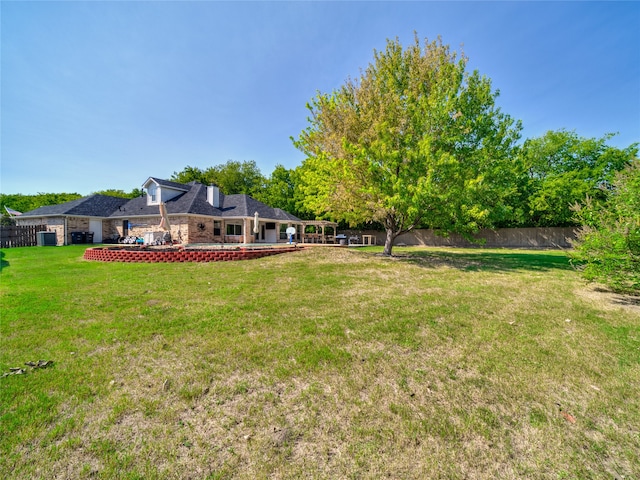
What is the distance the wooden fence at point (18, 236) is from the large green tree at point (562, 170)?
4229 cm

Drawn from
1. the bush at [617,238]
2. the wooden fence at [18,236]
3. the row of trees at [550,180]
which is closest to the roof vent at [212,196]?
the row of trees at [550,180]

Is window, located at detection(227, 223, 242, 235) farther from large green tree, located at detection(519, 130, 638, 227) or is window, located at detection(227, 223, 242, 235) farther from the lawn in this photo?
large green tree, located at detection(519, 130, 638, 227)

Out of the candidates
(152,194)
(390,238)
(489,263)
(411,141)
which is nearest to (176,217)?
(152,194)

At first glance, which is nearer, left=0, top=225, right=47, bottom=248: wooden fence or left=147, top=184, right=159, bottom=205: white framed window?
left=0, top=225, right=47, bottom=248: wooden fence

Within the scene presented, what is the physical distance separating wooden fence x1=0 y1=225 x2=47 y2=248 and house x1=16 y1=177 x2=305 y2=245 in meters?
1.71

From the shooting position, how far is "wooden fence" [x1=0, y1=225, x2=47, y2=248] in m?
20.2

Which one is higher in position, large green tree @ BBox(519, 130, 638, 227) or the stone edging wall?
large green tree @ BBox(519, 130, 638, 227)

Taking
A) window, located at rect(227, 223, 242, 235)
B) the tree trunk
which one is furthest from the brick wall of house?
the tree trunk

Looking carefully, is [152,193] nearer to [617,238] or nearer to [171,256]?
[171,256]

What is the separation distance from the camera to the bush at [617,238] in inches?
243

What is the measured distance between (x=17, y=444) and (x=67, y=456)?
0.47m

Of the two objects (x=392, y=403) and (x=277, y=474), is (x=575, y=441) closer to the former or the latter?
(x=392, y=403)

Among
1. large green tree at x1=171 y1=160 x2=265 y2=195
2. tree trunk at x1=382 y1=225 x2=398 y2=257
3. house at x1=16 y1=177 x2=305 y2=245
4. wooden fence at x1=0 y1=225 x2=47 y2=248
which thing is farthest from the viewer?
large green tree at x1=171 y1=160 x2=265 y2=195

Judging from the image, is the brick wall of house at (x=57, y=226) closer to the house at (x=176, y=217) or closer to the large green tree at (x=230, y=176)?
the house at (x=176, y=217)
